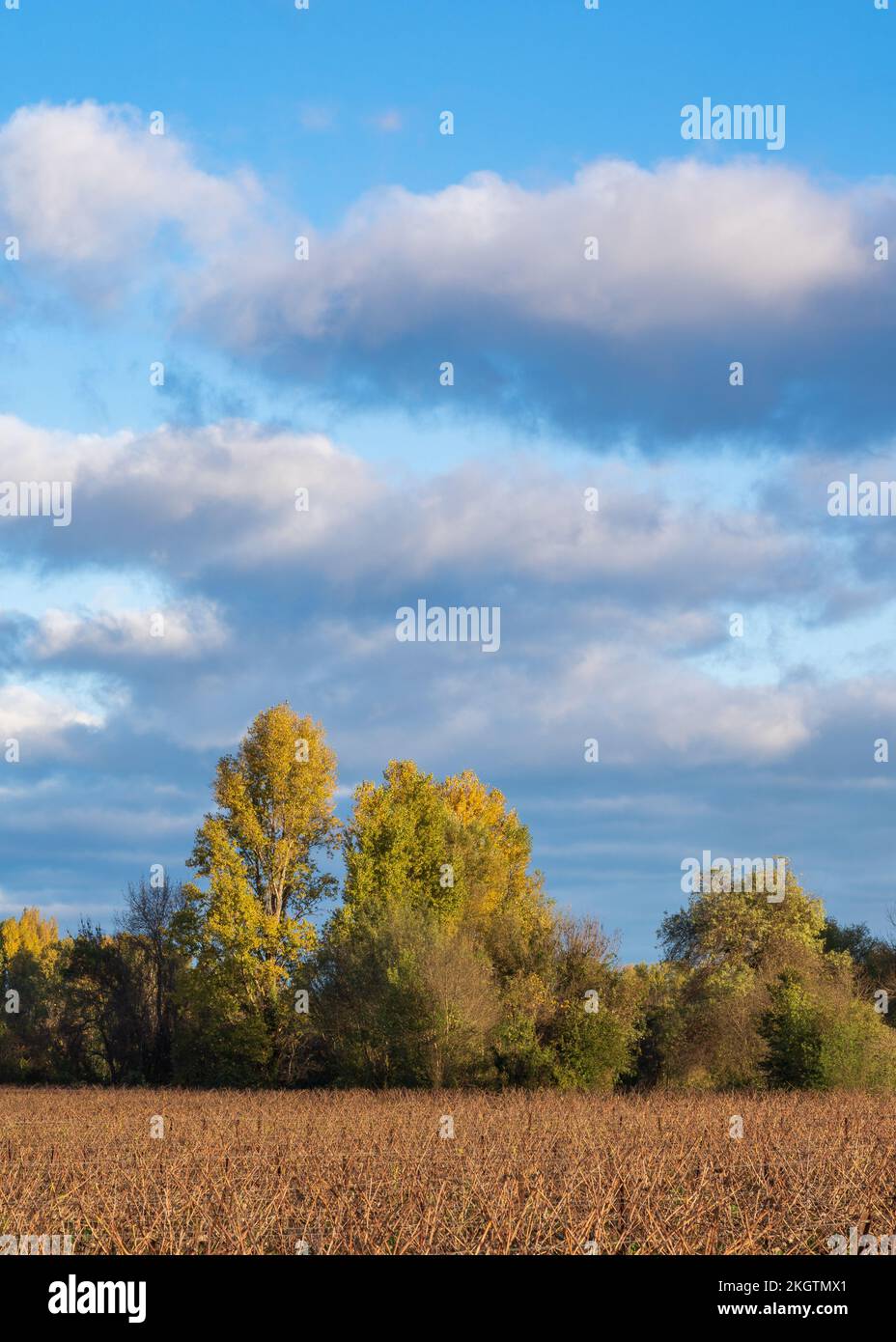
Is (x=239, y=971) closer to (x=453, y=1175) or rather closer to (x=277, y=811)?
(x=277, y=811)

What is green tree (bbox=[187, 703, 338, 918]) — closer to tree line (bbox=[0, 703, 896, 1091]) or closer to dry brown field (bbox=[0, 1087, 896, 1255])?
tree line (bbox=[0, 703, 896, 1091])

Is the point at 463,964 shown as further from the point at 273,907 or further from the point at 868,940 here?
the point at 868,940

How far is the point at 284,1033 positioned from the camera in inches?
1932

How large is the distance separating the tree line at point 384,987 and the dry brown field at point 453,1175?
4.19 meters

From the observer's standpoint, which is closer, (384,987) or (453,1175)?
(453,1175)

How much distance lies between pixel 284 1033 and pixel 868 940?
41895 mm

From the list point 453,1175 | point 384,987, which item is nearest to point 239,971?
point 384,987

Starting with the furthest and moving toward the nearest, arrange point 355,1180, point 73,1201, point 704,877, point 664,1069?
point 704,877 < point 664,1069 < point 355,1180 < point 73,1201

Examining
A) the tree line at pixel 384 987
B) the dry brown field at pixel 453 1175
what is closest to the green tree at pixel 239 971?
the tree line at pixel 384 987

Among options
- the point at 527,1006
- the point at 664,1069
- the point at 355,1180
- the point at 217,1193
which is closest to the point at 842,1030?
the point at 664,1069

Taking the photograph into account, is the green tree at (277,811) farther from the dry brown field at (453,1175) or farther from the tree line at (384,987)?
the dry brown field at (453,1175)

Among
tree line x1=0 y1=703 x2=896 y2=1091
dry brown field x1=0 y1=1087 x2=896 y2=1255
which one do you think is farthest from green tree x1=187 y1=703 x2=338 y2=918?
dry brown field x1=0 y1=1087 x2=896 y2=1255

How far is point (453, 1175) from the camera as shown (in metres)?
21.3

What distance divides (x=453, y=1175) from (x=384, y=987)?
24375 millimetres
